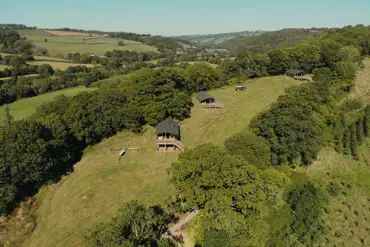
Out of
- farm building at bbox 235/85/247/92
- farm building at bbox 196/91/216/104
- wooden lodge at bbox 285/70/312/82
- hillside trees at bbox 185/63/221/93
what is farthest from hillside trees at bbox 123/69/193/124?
wooden lodge at bbox 285/70/312/82

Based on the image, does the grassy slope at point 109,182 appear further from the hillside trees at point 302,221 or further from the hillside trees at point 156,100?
the hillside trees at point 302,221

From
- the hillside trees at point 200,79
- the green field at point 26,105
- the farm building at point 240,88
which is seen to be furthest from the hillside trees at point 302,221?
the green field at point 26,105

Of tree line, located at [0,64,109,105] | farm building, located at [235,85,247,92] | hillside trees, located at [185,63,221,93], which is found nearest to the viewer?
farm building, located at [235,85,247,92]

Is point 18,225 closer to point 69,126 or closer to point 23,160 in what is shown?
point 23,160

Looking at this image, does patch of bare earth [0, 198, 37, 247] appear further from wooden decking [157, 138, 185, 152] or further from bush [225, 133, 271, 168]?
bush [225, 133, 271, 168]

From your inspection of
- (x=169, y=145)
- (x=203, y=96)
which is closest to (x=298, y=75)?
(x=203, y=96)

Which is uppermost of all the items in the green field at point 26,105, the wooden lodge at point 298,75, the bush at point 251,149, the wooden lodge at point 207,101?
the wooden lodge at point 298,75
